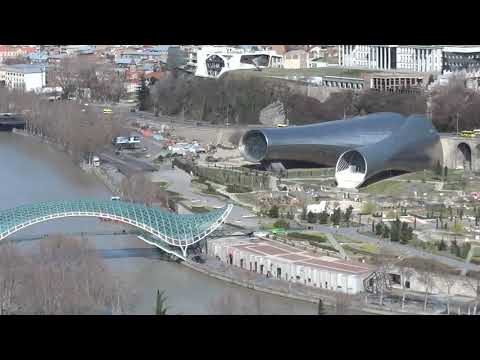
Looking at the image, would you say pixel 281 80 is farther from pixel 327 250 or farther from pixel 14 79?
pixel 327 250

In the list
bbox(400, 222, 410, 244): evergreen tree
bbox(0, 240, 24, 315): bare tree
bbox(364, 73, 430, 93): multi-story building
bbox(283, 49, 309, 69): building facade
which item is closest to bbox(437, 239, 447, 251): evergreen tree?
bbox(400, 222, 410, 244): evergreen tree

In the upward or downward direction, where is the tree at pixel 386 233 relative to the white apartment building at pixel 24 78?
downward

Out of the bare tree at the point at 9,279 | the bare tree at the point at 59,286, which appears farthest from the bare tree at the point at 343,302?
the bare tree at the point at 9,279

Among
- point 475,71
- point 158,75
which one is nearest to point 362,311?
point 475,71

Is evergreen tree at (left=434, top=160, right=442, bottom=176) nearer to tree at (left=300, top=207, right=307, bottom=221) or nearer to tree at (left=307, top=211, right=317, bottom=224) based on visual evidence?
tree at (left=300, top=207, right=307, bottom=221)

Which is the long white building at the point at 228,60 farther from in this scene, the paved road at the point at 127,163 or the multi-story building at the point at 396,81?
the paved road at the point at 127,163

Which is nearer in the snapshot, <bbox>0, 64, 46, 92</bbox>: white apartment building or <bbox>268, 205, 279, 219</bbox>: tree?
<bbox>268, 205, 279, 219</bbox>: tree
